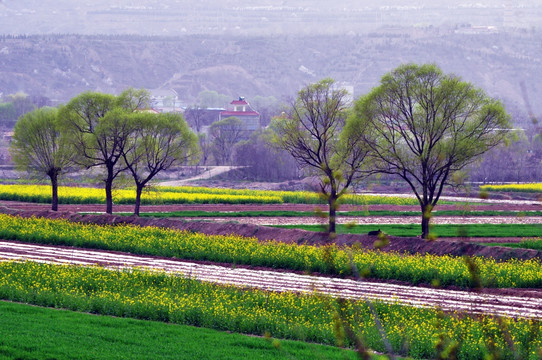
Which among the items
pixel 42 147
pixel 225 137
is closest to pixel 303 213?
pixel 42 147

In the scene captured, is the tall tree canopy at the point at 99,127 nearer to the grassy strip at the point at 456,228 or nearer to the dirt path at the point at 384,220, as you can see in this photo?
the dirt path at the point at 384,220

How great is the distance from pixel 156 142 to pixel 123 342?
33554 millimetres

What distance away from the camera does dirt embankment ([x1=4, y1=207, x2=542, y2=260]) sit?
110 feet

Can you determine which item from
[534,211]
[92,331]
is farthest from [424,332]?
[534,211]

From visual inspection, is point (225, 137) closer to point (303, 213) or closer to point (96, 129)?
point (303, 213)

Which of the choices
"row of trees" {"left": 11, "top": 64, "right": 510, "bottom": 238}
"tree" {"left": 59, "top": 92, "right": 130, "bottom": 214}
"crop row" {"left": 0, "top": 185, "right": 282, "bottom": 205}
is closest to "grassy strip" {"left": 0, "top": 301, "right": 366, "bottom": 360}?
"row of trees" {"left": 11, "top": 64, "right": 510, "bottom": 238}

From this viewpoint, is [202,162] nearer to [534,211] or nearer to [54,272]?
[534,211]

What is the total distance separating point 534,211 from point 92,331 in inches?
1926

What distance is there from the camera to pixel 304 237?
3928cm

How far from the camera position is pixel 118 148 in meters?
51.4

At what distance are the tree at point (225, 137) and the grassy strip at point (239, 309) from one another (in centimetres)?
9894

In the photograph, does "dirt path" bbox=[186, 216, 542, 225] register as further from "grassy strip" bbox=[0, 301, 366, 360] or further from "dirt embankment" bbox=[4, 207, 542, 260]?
"grassy strip" bbox=[0, 301, 366, 360]

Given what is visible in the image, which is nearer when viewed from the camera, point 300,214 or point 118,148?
point 118,148

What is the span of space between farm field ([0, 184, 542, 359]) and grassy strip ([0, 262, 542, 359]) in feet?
0.17
